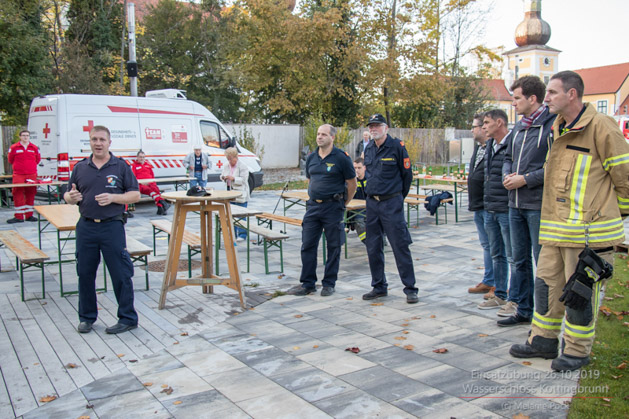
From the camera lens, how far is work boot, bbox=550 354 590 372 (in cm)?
401

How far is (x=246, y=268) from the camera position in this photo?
7.95 meters

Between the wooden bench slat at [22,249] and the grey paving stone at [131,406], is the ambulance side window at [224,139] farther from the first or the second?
the grey paving stone at [131,406]

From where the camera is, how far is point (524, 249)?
4.90 m

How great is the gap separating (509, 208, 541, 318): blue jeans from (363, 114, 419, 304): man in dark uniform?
122 cm

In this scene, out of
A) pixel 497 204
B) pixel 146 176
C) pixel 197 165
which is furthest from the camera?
pixel 197 165

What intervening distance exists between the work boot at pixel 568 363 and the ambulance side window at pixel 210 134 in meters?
13.1

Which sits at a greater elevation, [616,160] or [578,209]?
[616,160]

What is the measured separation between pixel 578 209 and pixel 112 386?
3560 millimetres

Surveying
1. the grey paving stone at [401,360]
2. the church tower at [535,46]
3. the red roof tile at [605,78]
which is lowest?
the grey paving stone at [401,360]

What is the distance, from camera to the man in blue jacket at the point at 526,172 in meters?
4.62

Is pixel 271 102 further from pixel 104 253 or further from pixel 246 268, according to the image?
pixel 104 253

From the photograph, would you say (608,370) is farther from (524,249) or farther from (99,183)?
(99,183)

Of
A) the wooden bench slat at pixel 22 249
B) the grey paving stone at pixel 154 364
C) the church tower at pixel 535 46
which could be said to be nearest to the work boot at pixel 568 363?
the grey paving stone at pixel 154 364

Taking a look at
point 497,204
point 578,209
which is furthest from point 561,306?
point 497,204
